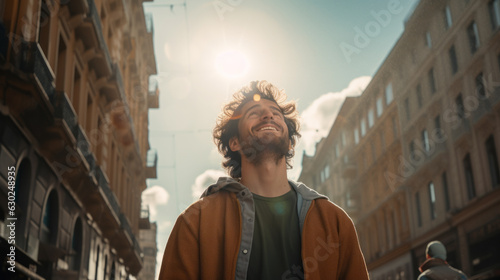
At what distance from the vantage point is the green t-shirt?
292 centimetres

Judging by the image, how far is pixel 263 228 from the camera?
3.03 metres

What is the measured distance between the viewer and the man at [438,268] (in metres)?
5.77

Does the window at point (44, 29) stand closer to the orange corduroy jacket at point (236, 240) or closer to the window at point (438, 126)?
the orange corduroy jacket at point (236, 240)

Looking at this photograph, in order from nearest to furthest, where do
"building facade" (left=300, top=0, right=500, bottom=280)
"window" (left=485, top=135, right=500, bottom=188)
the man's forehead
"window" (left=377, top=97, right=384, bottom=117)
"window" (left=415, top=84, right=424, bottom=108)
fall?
1. the man's forehead
2. "window" (left=485, top=135, right=500, bottom=188)
3. "building facade" (left=300, top=0, right=500, bottom=280)
4. "window" (left=415, top=84, right=424, bottom=108)
5. "window" (left=377, top=97, right=384, bottom=117)

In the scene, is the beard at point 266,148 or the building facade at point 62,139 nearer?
the beard at point 266,148

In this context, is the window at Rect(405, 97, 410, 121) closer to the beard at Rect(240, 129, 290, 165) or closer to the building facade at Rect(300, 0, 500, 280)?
the building facade at Rect(300, 0, 500, 280)

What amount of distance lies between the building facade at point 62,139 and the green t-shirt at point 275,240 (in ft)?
25.3

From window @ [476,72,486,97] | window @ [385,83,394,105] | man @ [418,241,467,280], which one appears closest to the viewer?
man @ [418,241,467,280]

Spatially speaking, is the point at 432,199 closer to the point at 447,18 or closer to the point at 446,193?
the point at 446,193

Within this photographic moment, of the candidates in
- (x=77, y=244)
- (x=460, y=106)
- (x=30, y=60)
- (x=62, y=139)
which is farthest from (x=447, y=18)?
(x=30, y=60)

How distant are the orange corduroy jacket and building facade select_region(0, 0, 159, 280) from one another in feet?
24.9

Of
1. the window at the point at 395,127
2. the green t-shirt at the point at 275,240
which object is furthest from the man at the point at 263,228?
the window at the point at 395,127

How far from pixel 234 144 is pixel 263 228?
26.5 inches

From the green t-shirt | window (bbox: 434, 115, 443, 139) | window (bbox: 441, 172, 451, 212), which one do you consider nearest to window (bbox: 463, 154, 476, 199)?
window (bbox: 441, 172, 451, 212)
